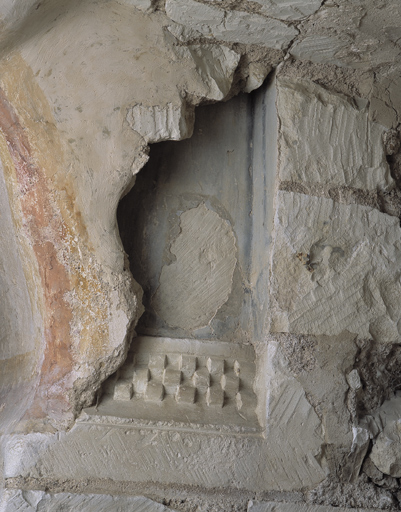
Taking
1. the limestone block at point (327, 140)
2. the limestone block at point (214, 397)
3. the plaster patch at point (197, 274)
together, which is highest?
the limestone block at point (327, 140)

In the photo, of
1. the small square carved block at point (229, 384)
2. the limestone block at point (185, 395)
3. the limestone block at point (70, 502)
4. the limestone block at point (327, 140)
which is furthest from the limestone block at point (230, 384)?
the limestone block at point (327, 140)

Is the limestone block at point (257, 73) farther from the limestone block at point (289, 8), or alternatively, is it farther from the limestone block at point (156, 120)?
the limestone block at point (156, 120)

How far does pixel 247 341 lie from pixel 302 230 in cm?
53

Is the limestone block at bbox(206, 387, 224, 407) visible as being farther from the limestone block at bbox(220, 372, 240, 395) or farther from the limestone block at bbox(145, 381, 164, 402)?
the limestone block at bbox(145, 381, 164, 402)

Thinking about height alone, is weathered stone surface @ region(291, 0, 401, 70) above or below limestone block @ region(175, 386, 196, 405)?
above

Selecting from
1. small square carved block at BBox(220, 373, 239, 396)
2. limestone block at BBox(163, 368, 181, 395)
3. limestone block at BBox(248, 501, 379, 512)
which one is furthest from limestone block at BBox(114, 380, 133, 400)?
limestone block at BBox(248, 501, 379, 512)

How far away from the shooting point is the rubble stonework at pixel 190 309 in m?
1.83

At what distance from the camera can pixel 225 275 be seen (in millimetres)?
2191

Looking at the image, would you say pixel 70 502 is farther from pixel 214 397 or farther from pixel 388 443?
pixel 388 443

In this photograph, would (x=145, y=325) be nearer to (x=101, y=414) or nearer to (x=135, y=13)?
(x=101, y=414)

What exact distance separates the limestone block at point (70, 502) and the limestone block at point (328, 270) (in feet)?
2.59

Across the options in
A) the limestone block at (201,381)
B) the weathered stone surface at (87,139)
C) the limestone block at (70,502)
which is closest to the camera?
the limestone block at (70,502)

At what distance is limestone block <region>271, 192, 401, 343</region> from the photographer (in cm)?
194

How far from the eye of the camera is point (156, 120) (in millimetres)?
1882
